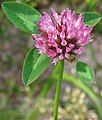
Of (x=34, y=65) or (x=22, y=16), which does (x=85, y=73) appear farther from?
(x=22, y=16)

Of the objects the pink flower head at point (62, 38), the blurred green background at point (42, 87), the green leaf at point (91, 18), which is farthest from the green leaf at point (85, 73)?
the blurred green background at point (42, 87)

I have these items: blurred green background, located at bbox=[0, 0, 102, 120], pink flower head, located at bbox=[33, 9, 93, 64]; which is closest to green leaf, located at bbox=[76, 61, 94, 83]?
pink flower head, located at bbox=[33, 9, 93, 64]

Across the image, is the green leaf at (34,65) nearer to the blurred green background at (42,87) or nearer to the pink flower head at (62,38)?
the pink flower head at (62,38)

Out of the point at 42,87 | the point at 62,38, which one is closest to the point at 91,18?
the point at 62,38

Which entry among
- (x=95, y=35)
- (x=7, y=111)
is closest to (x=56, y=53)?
(x=7, y=111)

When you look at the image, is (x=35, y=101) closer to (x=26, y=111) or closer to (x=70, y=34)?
(x=26, y=111)

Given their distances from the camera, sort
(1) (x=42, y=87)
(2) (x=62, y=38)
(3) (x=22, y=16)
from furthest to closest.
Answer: (1) (x=42, y=87)
(3) (x=22, y=16)
(2) (x=62, y=38)

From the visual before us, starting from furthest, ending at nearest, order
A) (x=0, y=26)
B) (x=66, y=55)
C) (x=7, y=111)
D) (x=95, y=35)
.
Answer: (x=95, y=35)
(x=0, y=26)
(x=7, y=111)
(x=66, y=55)
